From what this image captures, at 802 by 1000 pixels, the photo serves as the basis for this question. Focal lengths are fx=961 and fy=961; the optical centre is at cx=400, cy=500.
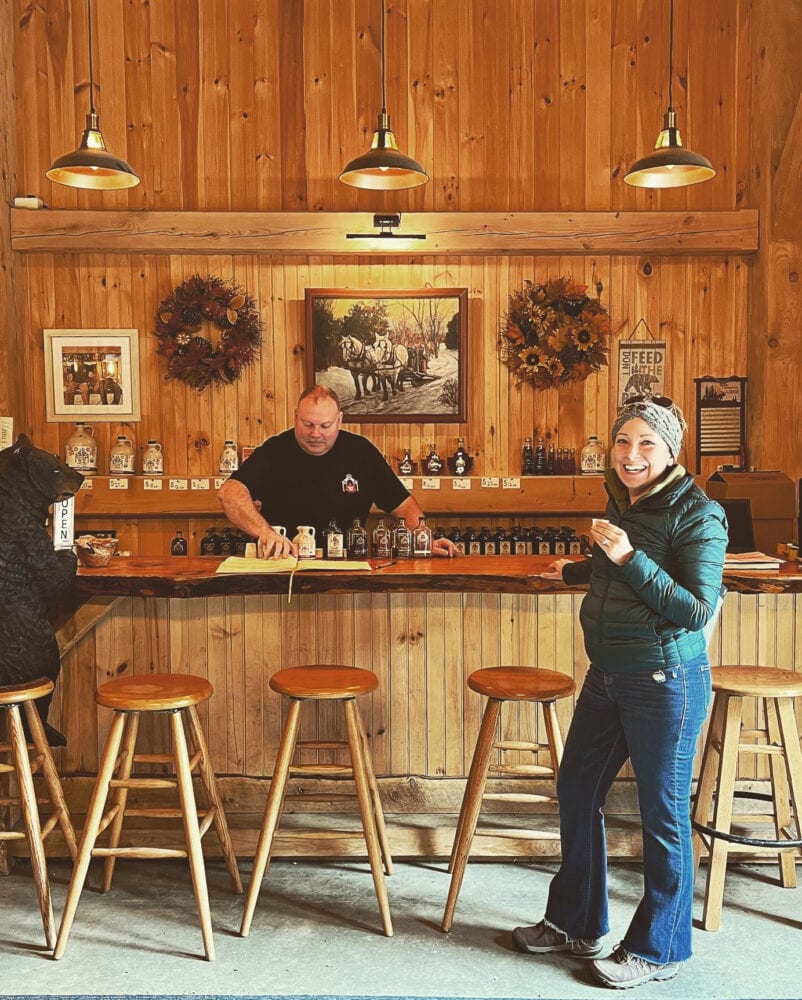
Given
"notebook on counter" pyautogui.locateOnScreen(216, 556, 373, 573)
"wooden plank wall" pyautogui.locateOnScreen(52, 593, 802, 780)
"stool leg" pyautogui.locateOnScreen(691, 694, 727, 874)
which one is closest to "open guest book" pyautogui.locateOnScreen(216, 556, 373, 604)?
"notebook on counter" pyautogui.locateOnScreen(216, 556, 373, 573)

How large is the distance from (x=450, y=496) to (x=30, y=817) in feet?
Answer: 10.3

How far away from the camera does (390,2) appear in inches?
221

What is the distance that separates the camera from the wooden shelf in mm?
5480

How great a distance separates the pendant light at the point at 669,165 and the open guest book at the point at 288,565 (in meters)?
2.04

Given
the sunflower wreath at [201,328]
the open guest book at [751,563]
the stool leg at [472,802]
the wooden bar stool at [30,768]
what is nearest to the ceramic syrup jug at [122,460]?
the sunflower wreath at [201,328]

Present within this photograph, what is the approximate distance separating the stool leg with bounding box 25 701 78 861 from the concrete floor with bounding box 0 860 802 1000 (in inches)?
8.4

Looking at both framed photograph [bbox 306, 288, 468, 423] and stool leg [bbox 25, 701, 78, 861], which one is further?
framed photograph [bbox 306, 288, 468, 423]

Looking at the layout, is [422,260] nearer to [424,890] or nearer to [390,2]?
[390,2]

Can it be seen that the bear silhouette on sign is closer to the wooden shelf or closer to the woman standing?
the woman standing

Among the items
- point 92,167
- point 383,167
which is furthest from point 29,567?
point 383,167

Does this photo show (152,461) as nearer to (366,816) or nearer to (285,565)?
(285,565)

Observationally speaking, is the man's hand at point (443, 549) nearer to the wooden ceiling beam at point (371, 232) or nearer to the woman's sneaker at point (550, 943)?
the woman's sneaker at point (550, 943)

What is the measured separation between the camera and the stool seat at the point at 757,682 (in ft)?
9.42

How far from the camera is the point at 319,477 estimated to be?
414 cm
